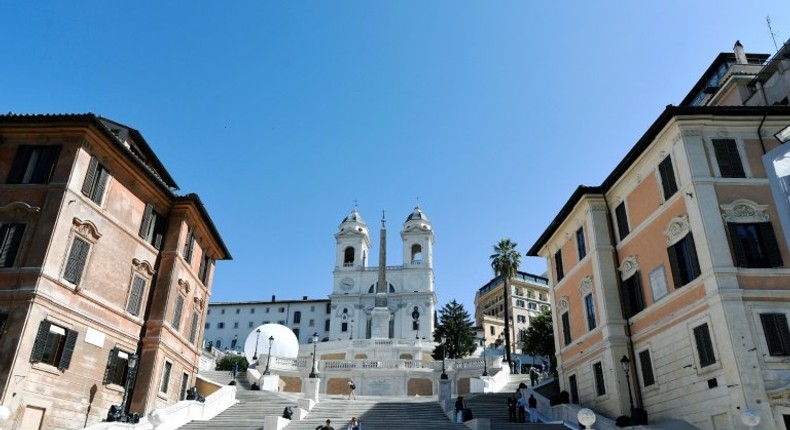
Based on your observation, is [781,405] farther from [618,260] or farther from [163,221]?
[163,221]

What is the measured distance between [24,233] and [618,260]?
79.9 ft

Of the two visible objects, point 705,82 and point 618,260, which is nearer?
point 618,260

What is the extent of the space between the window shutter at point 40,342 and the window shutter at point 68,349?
0.95 metres

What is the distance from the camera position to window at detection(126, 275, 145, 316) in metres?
25.4

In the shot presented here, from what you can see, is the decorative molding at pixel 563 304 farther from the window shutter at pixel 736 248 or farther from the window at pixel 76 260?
the window at pixel 76 260

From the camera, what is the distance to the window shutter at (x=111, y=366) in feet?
76.5

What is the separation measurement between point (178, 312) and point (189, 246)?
3.44m

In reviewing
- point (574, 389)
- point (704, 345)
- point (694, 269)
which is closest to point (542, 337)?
point (574, 389)

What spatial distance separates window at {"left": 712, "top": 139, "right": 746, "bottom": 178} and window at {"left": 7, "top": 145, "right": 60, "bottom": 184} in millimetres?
24901

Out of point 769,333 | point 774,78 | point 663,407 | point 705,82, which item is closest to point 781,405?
point 769,333

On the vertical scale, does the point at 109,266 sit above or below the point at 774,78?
below

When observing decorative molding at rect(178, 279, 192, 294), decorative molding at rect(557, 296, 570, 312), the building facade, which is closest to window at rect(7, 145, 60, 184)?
decorative molding at rect(178, 279, 192, 294)

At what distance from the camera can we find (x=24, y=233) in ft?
69.2

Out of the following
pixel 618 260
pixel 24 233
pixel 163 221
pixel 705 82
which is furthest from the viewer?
pixel 705 82
